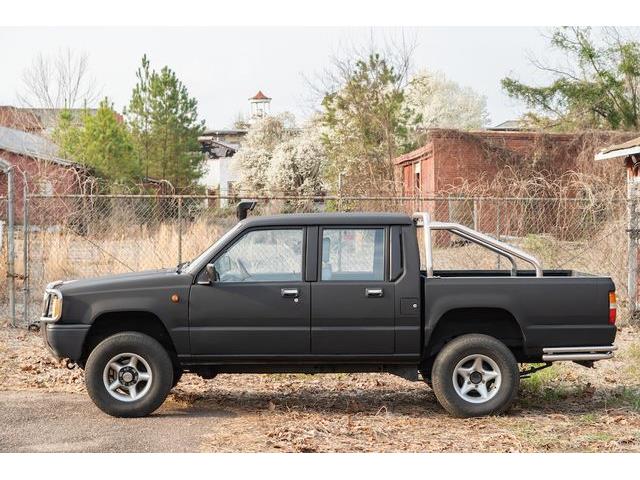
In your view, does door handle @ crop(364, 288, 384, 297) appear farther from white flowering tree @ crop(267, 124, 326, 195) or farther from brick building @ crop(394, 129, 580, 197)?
white flowering tree @ crop(267, 124, 326, 195)

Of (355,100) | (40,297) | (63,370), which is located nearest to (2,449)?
(63,370)

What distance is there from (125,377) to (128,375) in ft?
0.11

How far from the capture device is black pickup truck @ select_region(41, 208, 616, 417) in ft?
27.3

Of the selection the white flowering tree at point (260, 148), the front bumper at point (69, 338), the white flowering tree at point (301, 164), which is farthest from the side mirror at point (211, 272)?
the white flowering tree at point (260, 148)

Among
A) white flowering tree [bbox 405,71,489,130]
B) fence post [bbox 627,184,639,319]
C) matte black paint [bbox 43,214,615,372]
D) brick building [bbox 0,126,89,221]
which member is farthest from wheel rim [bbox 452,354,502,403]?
white flowering tree [bbox 405,71,489,130]

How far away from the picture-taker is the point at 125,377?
8398mm

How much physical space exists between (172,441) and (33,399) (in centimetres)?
247

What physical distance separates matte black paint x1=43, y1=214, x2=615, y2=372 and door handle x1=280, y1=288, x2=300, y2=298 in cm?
3

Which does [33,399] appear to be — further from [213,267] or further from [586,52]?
[586,52]

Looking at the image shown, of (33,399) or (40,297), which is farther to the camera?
(40,297)

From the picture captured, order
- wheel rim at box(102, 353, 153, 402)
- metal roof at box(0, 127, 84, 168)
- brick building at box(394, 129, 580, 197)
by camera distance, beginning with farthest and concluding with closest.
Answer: metal roof at box(0, 127, 84, 168) < brick building at box(394, 129, 580, 197) < wheel rim at box(102, 353, 153, 402)

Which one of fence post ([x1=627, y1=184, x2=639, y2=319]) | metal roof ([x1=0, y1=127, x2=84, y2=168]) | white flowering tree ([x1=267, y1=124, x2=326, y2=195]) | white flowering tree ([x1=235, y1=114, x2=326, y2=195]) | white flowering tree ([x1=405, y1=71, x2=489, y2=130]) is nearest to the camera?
fence post ([x1=627, y1=184, x2=639, y2=319])

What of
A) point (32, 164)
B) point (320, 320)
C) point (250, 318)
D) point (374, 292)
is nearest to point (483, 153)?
point (32, 164)

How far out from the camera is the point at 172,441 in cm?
749
